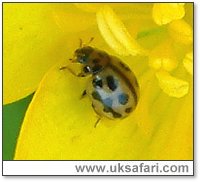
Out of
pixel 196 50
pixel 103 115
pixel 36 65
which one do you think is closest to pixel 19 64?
pixel 36 65

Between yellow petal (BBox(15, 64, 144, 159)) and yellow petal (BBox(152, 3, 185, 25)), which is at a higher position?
yellow petal (BBox(152, 3, 185, 25))

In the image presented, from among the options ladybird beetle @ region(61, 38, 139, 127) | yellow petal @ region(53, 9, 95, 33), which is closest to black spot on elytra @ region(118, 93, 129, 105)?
ladybird beetle @ region(61, 38, 139, 127)

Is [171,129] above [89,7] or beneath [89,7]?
beneath

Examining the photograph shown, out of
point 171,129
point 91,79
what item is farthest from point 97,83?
point 171,129

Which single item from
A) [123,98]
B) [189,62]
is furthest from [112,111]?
[189,62]

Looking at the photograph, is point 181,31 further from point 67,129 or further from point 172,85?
point 67,129

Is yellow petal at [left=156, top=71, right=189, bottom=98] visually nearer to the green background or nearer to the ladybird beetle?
the ladybird beetle

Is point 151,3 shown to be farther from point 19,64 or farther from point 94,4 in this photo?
point 19,64
